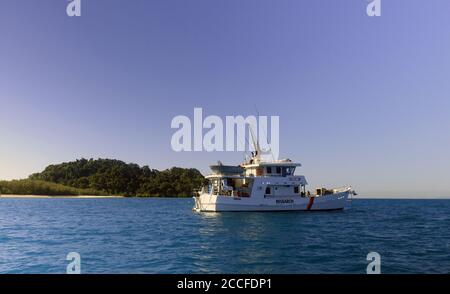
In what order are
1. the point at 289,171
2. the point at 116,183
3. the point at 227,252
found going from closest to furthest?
the point at 227,252
the point at 289,171
the point at 116,183

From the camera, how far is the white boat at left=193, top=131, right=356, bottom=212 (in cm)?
5275

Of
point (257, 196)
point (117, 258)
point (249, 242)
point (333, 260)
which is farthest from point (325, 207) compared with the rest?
point (117, 258)

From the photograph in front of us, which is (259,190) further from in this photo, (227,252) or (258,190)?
(227,252)

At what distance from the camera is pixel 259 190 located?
53469 mm

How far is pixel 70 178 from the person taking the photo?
522 feet

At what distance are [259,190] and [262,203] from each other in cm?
197

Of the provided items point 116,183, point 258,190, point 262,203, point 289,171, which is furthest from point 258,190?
point 116,183

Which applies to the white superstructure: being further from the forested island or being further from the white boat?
the forested island

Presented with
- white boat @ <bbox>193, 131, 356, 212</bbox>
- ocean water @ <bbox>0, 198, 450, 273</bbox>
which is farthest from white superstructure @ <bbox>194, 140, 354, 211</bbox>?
ocean water @ <bbox>0, 198, 450, 273</bbox>

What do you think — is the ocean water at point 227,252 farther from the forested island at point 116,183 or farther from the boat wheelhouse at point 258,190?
the forested island at point 116,183

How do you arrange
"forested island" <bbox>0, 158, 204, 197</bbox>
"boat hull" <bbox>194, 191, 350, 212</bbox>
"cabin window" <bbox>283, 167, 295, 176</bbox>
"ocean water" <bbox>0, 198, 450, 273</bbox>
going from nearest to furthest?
"ocean water" <bbox>0, 198, 450, 273</bbox>, "boat hull" <bbox>194, 191, 350, 212</bbox>, "cabin window" <bbox>283, 167, 295, 176</bbox>, "forested island" <bbox>0, 158, 204, 197</bbox>

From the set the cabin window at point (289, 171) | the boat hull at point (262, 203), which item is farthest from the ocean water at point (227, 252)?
the cabin window at point (289, 171)
